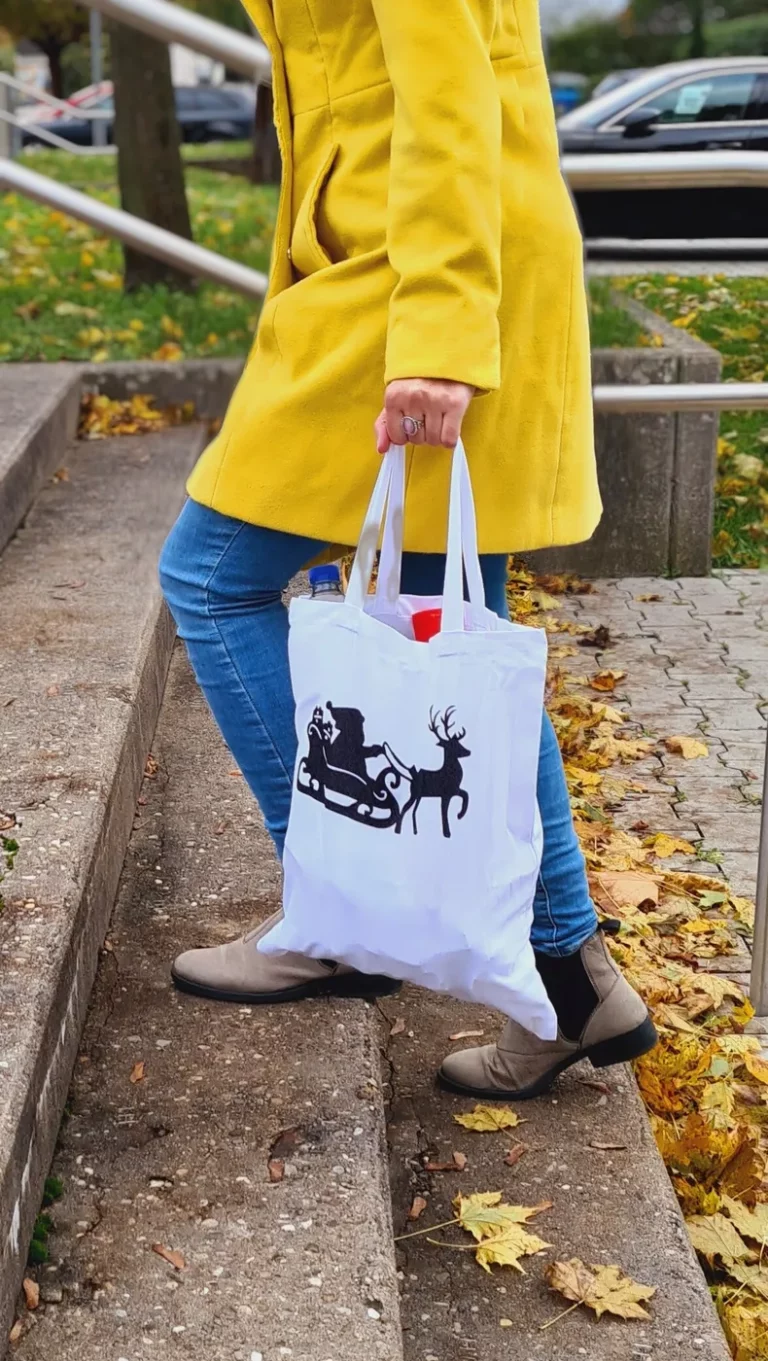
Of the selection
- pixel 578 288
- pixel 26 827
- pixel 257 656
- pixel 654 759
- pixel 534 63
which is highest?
pixel 534 63

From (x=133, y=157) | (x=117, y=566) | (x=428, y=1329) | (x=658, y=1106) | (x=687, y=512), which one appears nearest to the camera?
(x=428, y=1329)

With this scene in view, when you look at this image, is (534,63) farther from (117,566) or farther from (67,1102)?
(117,566)

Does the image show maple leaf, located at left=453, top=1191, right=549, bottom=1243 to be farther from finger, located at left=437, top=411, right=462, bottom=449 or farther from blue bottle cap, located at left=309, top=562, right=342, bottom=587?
finger, located at left=437, top=411, right=462, bottom=449

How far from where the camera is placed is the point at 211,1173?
6.34 feet

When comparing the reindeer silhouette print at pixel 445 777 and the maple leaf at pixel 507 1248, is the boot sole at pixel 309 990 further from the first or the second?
the reindeer silhouette print at pixel 445 777

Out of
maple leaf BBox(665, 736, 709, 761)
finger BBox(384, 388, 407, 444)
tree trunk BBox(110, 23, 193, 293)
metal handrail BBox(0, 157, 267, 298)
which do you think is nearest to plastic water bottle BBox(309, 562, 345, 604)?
finger BBox(384, 388, 407, 444)

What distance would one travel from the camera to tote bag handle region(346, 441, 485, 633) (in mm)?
1790

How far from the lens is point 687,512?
5156 millimetres

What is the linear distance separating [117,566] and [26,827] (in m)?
1.46

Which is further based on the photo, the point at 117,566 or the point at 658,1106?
the point at 117,566

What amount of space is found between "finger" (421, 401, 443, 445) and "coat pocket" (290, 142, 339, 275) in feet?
0.87

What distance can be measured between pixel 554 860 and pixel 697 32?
32.7 m

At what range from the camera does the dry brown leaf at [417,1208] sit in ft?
6.89

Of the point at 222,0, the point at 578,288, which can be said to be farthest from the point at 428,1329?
the point at 222,0
